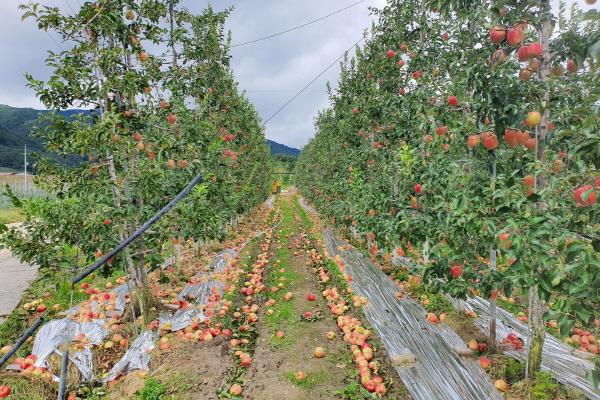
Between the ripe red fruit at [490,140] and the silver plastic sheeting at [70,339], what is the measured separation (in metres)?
5.01

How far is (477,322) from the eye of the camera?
6082 mm

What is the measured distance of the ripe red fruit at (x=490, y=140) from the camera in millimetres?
3811

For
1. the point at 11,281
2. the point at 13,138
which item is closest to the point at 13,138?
the point at 13,138

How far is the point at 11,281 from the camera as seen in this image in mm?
9602

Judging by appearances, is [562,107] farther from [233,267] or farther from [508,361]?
[233,267]

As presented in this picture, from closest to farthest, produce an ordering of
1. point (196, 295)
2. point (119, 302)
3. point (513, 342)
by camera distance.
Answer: point (513, 342)
point (119, 302)
point (196, 295)

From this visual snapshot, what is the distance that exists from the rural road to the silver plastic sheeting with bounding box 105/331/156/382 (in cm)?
279

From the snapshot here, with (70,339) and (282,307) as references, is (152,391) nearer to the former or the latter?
(70,339)

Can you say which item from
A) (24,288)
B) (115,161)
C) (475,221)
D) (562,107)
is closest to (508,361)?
(475,221)

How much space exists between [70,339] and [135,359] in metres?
1.06

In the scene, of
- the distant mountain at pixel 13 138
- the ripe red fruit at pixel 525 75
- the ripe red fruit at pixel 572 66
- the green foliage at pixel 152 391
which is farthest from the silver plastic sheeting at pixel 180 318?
the distant mountain at pixel 13 138

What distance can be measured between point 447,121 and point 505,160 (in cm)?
82

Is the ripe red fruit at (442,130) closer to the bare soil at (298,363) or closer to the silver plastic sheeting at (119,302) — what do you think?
the bare soil at (298,363)

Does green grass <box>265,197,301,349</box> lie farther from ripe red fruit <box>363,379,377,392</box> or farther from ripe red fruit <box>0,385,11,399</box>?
ripe red fruit <box>0,385,11,399</box>
